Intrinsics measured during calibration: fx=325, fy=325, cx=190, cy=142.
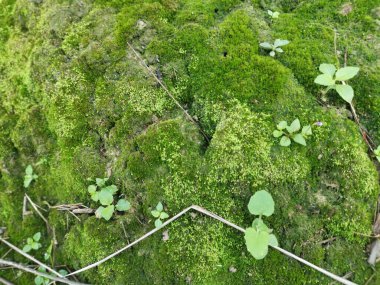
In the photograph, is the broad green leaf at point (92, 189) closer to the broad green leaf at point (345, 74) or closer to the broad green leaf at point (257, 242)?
the broad green leaf at point (257, 242)

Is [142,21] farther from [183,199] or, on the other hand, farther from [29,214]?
[29,214]

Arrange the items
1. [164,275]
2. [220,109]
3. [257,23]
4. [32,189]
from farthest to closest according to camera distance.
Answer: [32,189]
[257,23]
[220,109]
[164,275]

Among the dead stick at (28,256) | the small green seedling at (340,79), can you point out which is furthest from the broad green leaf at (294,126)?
the dead stick at (28,256)

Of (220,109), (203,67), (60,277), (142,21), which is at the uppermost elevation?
(142,21)

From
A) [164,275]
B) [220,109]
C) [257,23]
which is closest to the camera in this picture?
[164,275]

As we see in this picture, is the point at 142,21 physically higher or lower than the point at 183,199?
higher

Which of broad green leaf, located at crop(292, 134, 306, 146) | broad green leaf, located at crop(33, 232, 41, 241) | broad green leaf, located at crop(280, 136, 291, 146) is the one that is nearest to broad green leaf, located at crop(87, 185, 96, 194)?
broad green leaf, located at crop(33, 232, 41, 241)

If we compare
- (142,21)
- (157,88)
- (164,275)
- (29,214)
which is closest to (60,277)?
(29,214)

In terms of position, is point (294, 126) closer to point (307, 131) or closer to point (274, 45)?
point (307, 131)
